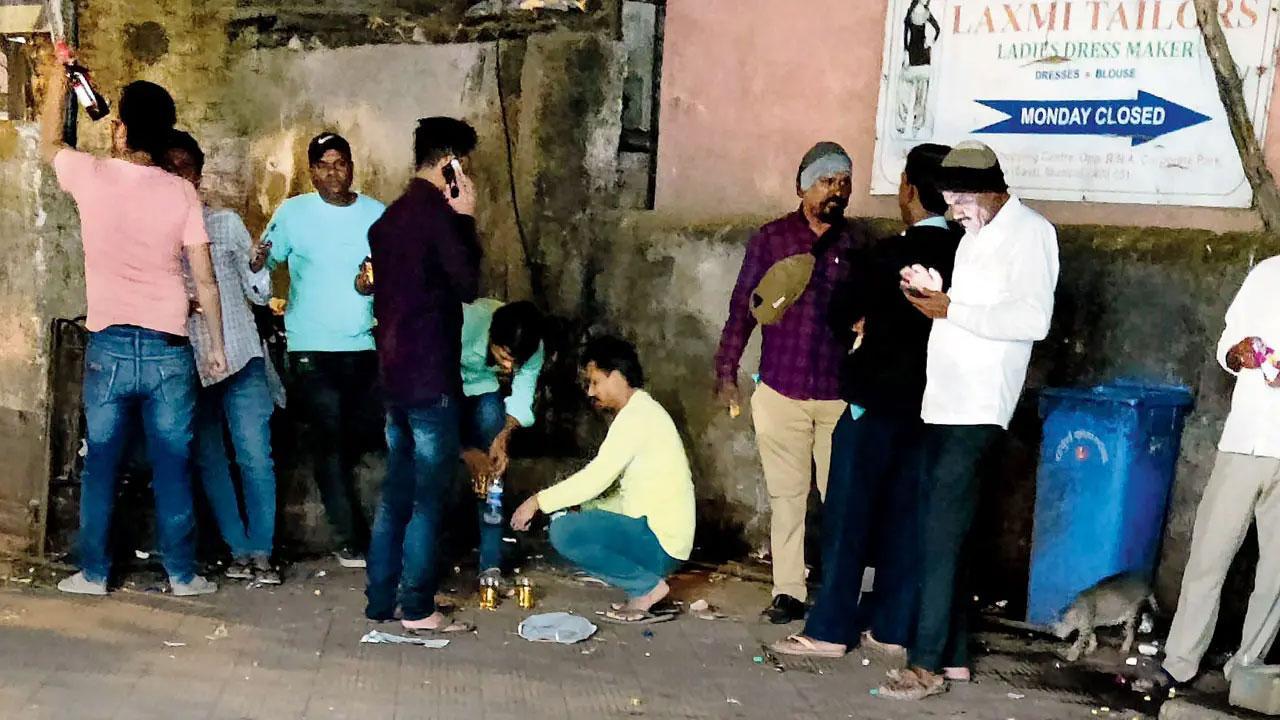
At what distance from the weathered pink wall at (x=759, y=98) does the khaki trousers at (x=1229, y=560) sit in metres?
2.28

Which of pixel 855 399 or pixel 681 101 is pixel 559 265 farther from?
pixel 855 399

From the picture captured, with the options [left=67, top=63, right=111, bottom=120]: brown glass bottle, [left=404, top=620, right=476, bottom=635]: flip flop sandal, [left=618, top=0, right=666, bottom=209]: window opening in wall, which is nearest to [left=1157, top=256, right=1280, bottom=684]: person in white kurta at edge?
[left=404, top=620, right=476, bottom=635]: flip flop sandal

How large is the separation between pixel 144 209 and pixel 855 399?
290 cm

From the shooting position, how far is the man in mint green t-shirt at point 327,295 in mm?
5633

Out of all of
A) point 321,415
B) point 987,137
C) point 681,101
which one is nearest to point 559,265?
point 681,101

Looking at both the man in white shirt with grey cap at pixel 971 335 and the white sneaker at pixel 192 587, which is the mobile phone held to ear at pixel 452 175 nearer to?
the man in white shirt with grey cap at pixel 971 335

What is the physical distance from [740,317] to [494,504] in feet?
4.57

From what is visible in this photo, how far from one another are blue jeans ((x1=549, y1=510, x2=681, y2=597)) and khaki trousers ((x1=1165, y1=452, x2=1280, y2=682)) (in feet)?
6.50

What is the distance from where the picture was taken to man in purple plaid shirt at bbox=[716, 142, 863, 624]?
5.09 m

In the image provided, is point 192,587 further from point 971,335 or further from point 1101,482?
point 1101,482

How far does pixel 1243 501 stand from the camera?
444cm

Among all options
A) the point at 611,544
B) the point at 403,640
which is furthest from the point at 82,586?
the point at 611,544

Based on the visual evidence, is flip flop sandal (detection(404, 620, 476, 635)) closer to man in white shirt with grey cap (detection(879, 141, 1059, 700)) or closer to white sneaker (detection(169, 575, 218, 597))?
white sneaker (detection(169, 575, 218, 597))

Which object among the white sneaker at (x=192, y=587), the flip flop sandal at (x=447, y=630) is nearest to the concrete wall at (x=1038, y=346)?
the flip flop sandal at (x=447, y=630)
